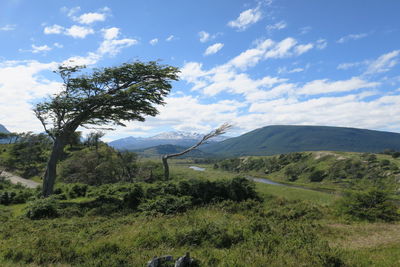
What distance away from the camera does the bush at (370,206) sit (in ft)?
50.4

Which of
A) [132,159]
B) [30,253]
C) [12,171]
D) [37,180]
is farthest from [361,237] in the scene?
[12,171]

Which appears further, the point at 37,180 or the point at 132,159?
the point at 37,180

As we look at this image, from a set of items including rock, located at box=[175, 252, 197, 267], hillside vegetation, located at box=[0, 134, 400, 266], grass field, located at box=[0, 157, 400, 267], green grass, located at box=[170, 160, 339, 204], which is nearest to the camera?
rock, located at box=[175, 252, 197, 267]

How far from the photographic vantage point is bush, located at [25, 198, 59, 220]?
13531 millimetres

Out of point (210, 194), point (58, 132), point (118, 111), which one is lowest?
point (210, 194)

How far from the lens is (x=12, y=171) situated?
5391cm

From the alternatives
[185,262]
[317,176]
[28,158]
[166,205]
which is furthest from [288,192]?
[28,158]

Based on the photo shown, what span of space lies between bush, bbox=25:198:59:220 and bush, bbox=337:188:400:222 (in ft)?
64.6

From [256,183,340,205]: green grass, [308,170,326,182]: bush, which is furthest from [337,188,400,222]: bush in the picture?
[308,170,326,182]: bush

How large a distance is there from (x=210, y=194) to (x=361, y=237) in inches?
388

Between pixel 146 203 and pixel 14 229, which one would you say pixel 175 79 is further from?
pixel 14 229

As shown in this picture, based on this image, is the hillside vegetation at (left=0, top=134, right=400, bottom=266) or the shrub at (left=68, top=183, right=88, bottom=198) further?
the shrub at (left=68, top=183, right=88, bottom=198)

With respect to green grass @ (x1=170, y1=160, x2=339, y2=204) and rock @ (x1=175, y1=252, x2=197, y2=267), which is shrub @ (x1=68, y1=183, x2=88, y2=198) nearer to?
green grass @ (x1=170, y1=160, x2=339, y2=204)

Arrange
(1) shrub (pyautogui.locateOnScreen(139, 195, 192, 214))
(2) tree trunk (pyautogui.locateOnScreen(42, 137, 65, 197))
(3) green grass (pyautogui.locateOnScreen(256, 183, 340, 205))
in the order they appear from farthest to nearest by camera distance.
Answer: (3) green grass (pyautogui.locateOnScreen(256, 183, 340, 205)), (2) tree trunk (pyautogui.locateOnScreen(42, 137, 65, 197)), (1) shrub (pyautogui.locateOnScreen(139, 195, 192, 214))
